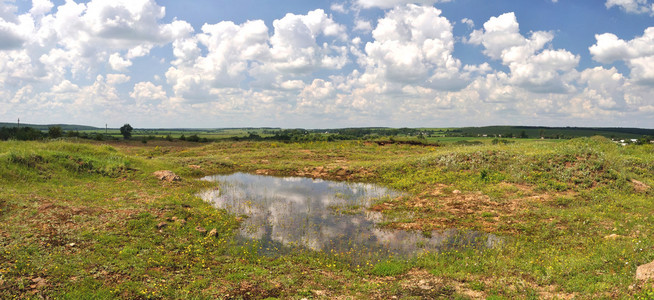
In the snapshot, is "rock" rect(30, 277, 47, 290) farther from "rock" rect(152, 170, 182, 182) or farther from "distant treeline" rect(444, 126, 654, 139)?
"distant treeline" rect(444, 126, 654, 139)

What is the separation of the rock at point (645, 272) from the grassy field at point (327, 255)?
0.83 feet

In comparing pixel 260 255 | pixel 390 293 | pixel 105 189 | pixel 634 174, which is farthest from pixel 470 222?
pixel 105 189

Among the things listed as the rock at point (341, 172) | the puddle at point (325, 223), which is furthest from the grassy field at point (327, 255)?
the rock at point (341, 172)

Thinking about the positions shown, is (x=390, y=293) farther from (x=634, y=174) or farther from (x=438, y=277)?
(x=634, y=174)

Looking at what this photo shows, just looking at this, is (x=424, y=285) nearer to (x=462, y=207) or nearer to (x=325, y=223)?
(x=325, y=223)

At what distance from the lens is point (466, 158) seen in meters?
27.6

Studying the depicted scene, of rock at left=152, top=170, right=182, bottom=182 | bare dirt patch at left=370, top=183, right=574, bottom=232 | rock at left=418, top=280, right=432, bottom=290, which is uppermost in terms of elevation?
rock at left=152, top=170, right=182, bottom=182

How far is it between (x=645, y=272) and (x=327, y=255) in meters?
9.31

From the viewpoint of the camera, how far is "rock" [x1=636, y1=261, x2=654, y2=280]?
7.79 metres

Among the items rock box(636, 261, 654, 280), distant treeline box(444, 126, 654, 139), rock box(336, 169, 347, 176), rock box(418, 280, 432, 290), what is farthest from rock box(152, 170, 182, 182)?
distant treeline box(444, 126, 654, 139)

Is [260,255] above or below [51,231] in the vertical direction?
below

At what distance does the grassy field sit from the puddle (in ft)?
3.02

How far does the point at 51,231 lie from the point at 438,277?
14.2 meters

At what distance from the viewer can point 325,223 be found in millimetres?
15617
